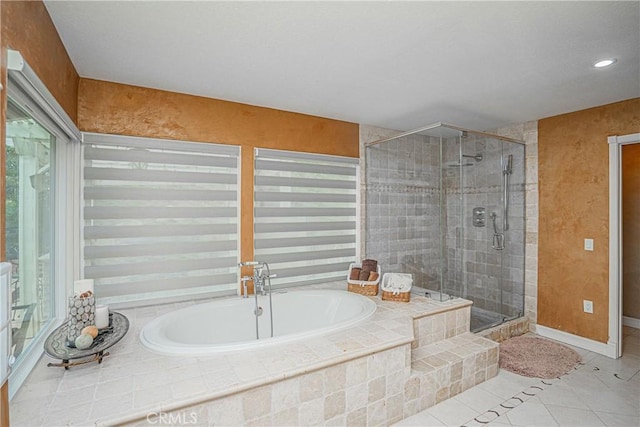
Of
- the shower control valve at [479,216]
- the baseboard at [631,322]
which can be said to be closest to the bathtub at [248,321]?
the shower control valve at [479,216]

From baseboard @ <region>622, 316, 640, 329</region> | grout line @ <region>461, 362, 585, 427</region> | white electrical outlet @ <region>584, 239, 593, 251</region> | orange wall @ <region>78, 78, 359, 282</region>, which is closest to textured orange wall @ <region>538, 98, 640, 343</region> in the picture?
white electrical outlet @ <region>584, 239, 593, 251</region>

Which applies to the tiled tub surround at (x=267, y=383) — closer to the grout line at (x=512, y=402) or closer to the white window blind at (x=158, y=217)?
Result: the grout line at (x=512, y=402)

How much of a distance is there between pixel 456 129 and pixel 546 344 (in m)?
2.34

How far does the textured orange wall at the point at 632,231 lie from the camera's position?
3.81 meters

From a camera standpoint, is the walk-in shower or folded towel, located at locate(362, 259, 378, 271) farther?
the walk-in shower

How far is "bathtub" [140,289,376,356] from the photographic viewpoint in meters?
1.97

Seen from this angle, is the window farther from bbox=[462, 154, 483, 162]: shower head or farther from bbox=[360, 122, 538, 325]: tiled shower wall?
bbox=[462, 154, 483, 162]: shower head

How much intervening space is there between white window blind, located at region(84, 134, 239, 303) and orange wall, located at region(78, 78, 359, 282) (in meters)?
0.09

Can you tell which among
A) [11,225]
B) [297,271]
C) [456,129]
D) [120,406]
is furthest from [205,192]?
[456,129]

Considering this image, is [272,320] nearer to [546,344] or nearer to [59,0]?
[59,0]

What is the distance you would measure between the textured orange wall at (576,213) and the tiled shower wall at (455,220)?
0.41 ft

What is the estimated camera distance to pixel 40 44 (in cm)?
153

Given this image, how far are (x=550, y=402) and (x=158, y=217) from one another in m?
3.31

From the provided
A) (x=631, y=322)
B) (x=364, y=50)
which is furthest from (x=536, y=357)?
(x=364, y=50)
